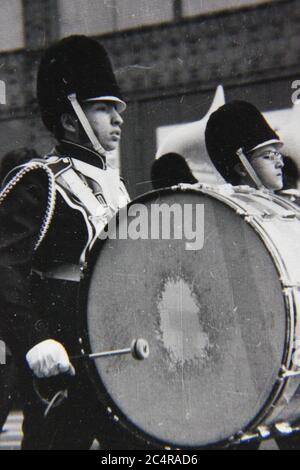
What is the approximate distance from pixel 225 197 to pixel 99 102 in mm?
593

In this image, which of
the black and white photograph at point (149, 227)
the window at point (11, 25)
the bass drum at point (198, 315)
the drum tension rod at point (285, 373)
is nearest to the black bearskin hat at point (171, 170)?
the black and white photograph at point (149, 227)

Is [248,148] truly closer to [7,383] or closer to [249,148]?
[249,148]

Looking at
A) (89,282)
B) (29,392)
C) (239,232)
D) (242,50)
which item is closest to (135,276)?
(89,282)

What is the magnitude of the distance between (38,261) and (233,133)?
77 cm

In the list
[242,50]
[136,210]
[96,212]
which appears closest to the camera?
[136,210]

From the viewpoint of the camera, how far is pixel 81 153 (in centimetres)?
226

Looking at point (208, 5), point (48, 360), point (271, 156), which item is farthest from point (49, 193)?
point (208, 5)

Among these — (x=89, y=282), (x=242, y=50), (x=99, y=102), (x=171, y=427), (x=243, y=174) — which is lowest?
(x=171, y=427)

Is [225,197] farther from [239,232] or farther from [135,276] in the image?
[135,276]

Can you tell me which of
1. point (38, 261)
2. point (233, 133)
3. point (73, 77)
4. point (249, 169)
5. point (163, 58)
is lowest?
point (38, 261)

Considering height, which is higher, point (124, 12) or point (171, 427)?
point (124, 12)

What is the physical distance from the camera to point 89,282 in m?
2.10

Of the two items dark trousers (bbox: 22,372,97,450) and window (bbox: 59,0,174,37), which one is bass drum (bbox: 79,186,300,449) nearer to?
dark trousers (bbox: 22,372,97,450)

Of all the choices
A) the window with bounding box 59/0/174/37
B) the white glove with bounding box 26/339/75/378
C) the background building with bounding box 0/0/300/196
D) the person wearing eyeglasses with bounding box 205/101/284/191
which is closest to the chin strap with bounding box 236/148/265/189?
the person wearing eyeglasses with bounding box 205/101/284/191
